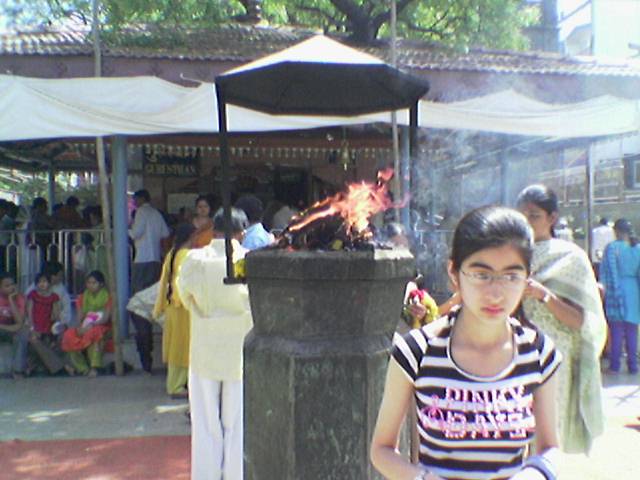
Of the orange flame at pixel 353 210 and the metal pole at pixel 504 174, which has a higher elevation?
the metal pole at pixel 504 174

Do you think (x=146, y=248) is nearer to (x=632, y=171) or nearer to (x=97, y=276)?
(x=97, y=276)

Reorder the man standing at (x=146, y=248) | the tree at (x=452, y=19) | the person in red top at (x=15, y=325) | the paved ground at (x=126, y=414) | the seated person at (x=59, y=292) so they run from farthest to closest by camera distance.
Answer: the tree at (x=452, y=19) → the man standing at (x=146, y=248) → the seated person at (x=59, y=292) → the person in red top at (x=15, y=325) → the paved ground at (x=126, y=414)

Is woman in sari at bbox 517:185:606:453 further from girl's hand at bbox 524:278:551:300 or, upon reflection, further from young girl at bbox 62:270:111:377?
young girl at bbox 62:270:111:377

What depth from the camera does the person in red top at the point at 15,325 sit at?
26.4 ft

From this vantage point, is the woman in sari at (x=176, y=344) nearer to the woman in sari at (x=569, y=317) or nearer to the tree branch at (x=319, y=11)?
the woman in sari at (x=569, y=317)

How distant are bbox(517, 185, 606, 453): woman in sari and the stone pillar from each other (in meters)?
0.77

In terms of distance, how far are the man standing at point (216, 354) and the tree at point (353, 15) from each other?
609 cm

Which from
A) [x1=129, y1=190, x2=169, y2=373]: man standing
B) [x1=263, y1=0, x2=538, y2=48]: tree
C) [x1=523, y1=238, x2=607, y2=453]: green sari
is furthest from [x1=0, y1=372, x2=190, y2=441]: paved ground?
[x1=263, y1=0, x2=538, y2=48]: tree

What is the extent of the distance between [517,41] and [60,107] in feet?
30.3

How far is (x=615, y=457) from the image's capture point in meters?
5.41

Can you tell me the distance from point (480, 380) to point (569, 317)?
161 centimetres

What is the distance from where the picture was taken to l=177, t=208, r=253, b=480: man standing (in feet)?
14.4

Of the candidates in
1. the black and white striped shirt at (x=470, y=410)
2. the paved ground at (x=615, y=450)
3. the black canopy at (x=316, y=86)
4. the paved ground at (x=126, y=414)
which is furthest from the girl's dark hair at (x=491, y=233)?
the paved ground at (x=126, y=414)

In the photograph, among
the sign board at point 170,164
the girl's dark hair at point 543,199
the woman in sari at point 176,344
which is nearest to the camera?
the girl's dark hair at point 543,199
